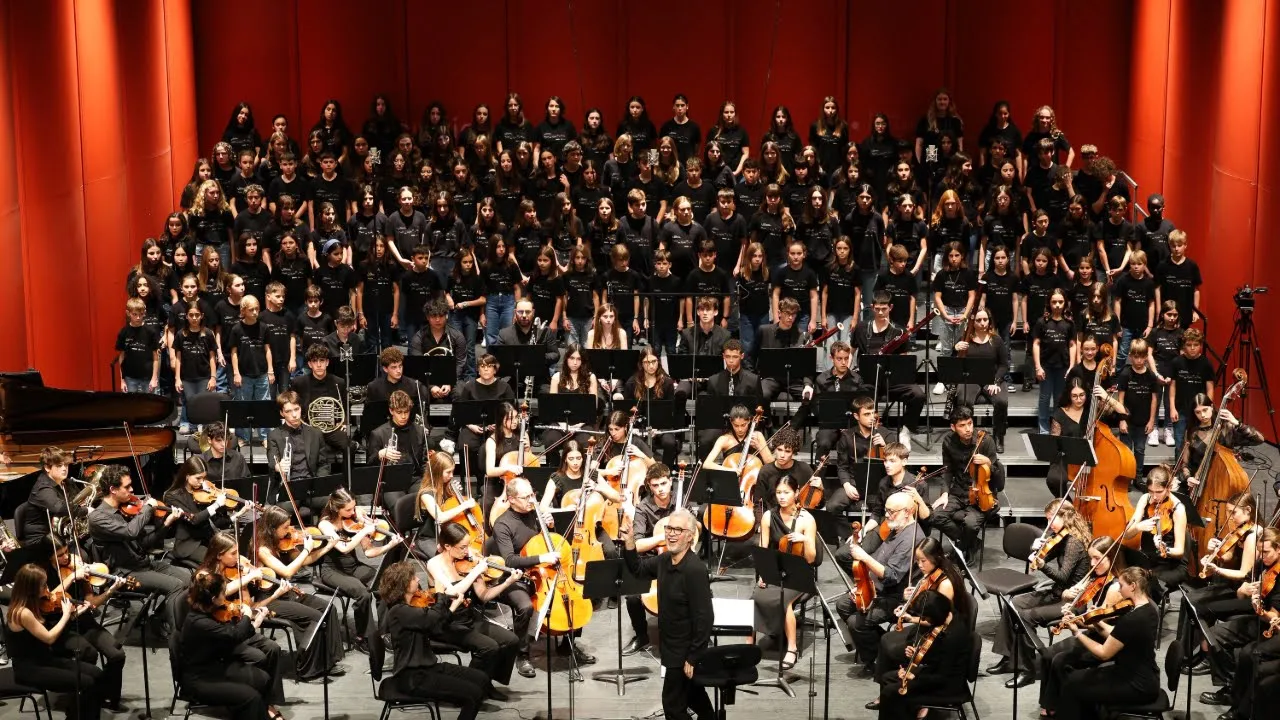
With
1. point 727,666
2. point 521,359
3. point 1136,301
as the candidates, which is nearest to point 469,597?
point 727,666

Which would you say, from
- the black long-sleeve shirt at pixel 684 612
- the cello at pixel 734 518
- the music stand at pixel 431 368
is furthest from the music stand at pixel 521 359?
the black long-sleeve shirt at pixel 684 612

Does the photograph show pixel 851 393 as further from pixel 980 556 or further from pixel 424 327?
pixel 424 327

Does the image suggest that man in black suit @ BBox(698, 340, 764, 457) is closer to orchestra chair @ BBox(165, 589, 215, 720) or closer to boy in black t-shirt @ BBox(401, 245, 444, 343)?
boy in black t-shirt @ BBox(401, 245, 444, 343)

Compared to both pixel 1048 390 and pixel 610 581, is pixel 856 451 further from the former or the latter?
pixel 610 581

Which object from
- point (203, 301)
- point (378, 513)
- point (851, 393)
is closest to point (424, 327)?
point (203, 301)

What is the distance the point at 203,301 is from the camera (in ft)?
41.4

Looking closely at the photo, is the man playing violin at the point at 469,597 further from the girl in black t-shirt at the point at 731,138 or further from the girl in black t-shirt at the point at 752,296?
the girl in black t-shirt at the point at 731,138

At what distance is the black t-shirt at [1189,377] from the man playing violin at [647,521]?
4524mm

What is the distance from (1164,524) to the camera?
9.52m

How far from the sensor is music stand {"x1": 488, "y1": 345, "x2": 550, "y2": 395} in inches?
461

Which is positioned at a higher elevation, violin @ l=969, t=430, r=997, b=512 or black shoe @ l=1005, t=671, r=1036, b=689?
violin @ l=969, t=430, r=997, b=512

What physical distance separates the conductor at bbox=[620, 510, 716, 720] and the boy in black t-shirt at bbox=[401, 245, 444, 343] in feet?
18.7

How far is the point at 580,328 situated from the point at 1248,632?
6.38 meters

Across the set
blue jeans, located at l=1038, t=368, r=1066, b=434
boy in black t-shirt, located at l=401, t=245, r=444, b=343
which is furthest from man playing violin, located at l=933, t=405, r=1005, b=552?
boy in black t-shirt, located at l=401, t=245, r=444, b=343
